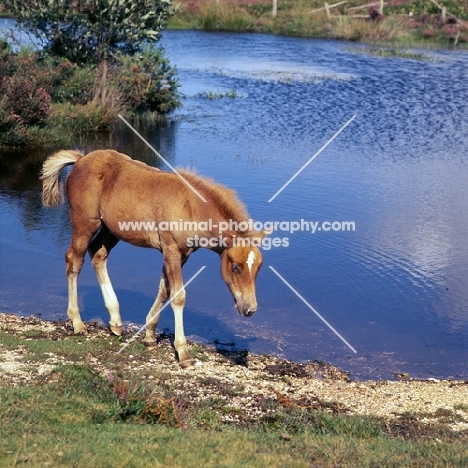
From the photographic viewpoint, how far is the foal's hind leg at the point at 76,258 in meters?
9.90

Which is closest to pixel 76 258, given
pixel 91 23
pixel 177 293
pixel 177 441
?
pixel 177 293

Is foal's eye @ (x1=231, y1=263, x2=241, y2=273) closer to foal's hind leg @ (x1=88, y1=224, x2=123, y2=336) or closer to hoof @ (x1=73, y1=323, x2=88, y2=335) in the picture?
foal's hind leg @ (x1=88, y1=224, x2=123, y2=336)

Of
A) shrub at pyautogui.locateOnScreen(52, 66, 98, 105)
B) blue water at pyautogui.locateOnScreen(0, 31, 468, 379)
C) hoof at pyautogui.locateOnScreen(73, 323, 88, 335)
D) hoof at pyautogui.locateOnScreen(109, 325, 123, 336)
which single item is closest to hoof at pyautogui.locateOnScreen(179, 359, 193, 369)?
hoof at pyautogui.locateOnScreen(109, 325, 123, 336)

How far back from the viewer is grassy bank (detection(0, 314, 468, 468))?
599 centimetres

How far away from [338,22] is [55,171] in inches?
1588

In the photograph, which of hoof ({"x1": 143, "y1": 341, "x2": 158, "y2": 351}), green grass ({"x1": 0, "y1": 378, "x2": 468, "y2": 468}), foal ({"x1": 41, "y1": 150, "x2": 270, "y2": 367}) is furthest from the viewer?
hoof ({"x1": 143, "y1": 341, "x2": 158, "y2": 351})

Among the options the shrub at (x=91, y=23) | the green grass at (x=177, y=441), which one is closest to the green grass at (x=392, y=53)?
the shrub at (x=91, y=23)

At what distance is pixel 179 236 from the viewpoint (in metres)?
9.02

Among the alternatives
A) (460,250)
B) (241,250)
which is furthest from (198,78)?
(241,250)

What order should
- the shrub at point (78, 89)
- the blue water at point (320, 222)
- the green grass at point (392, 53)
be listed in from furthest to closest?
the green grass at point (392, 53), the shrub at point (78, 89), the blue water at point (320, 222)

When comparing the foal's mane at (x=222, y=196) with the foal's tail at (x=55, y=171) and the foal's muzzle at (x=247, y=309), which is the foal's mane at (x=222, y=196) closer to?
the foal's muzzle at (x=247, y=309)

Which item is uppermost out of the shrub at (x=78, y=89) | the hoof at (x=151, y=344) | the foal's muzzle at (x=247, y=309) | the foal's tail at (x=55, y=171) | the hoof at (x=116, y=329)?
the foal's tail at (x=55, y=171)

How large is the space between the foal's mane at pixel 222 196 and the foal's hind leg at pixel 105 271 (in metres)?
1.60

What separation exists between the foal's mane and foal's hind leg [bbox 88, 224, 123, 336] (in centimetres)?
160
